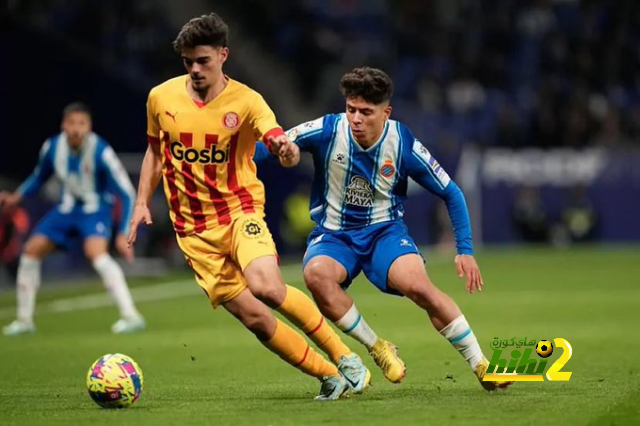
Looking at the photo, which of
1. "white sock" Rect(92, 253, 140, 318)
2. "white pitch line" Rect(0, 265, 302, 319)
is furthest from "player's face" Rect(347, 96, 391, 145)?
"white pitch line" Rect(0, 265, 302, 319)

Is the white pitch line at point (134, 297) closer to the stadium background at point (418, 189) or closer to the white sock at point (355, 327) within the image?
the stadium background at point (418, 189)

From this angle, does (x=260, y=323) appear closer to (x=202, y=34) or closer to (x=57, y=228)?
(x=202, y=34)

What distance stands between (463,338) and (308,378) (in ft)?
5.29

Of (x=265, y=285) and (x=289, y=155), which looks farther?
(x=265, y=285)

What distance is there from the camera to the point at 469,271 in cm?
786

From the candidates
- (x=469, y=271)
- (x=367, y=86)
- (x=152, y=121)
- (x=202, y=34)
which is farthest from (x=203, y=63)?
(x=469, y=271)

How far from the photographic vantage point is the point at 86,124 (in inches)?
518

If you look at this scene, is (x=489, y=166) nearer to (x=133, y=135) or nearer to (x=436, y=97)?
(x=436, y=97)

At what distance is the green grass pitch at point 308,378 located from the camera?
720 centimetres

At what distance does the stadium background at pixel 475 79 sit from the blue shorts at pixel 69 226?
1346 cm

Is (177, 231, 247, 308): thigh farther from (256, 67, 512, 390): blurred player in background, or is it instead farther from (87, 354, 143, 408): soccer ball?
(87, 354, 143, 408): soccer ball

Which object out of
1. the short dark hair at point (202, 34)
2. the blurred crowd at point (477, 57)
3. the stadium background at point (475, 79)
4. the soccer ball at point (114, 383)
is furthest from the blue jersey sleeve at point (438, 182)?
the blurred crowd at point (477, 57)

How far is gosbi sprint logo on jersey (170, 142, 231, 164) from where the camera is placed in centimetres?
788

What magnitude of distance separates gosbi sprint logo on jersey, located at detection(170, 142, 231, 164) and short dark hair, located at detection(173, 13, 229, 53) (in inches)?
23.0
